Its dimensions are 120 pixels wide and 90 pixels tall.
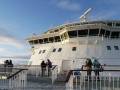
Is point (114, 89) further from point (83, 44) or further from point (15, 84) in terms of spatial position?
point (83, 44)

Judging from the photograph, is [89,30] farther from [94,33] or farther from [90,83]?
[90,83]

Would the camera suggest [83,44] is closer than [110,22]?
Yes

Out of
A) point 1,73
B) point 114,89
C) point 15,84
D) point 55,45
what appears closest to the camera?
point 114,89

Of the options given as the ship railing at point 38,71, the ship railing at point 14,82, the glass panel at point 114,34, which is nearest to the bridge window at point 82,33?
the glass panel at point 114,34

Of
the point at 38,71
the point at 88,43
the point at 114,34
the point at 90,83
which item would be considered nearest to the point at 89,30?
the point at 88,43

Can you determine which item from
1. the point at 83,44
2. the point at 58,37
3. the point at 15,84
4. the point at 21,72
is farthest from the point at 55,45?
the point at 15,84

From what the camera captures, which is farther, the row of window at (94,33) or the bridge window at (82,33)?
the bridge window at (82,33)

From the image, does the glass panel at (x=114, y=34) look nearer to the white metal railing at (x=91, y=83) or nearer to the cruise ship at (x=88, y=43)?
the cruise ship at (x=88, y=43)

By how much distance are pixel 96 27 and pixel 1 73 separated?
10803 millimetres

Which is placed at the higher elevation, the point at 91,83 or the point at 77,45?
the point at 77,45

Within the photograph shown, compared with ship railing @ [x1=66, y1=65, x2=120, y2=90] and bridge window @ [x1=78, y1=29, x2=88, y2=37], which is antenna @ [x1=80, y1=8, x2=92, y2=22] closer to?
bridge window @ [x1=78, y1=29, x2=88, y2=37]

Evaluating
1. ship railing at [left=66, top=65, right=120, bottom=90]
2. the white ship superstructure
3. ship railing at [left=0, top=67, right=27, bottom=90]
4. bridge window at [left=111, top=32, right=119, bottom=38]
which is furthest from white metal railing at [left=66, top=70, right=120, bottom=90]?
bridge window at [left=111, top=32, right=119, bottom=38]

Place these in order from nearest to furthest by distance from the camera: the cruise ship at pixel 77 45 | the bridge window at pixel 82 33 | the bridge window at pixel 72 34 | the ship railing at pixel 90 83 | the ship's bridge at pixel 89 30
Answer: the ship railing at pixel 90 83 < the cruise ship at pixel 77 45 < the ship's bridge at pixel 89 30 < the bridge window at pixel 82 33 < the bridge window at pixel 72 34

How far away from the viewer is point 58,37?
109ft
